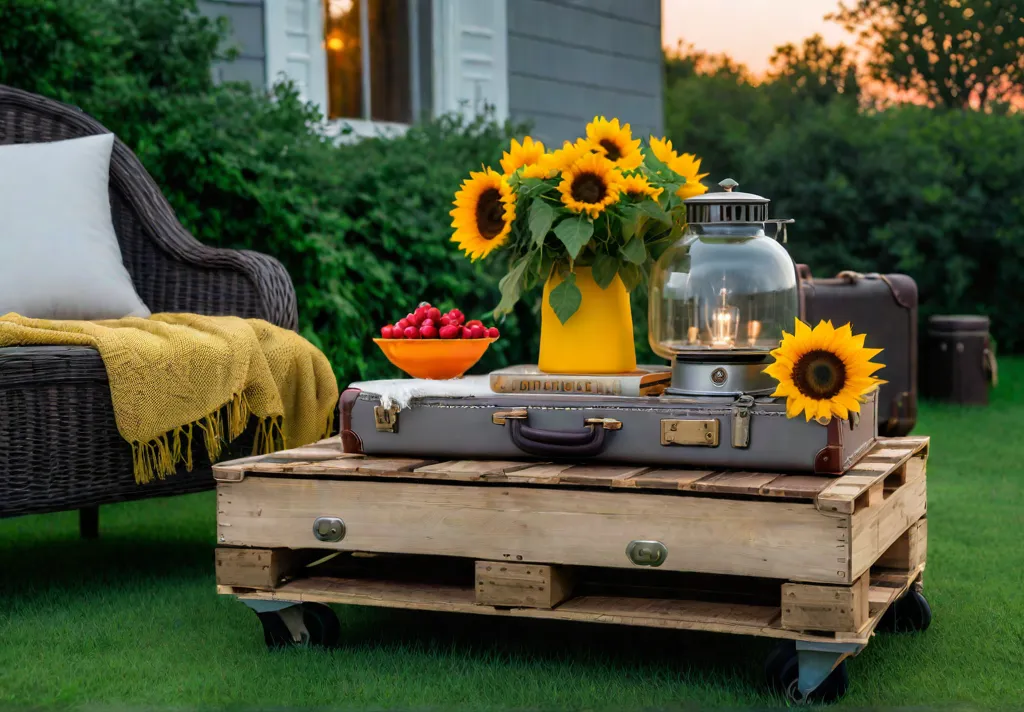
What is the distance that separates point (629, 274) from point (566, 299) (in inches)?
5.1

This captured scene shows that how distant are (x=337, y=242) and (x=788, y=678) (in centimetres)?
248

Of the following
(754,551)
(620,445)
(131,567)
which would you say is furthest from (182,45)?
(754,551)

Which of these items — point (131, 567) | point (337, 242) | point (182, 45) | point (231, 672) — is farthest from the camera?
point (182, 45)

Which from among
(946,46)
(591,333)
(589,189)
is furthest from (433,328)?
(946,46)

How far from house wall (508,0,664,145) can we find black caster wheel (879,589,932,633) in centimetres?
436

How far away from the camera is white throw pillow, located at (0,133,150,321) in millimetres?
2871

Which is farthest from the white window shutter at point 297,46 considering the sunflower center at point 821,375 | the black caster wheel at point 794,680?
the black caster wheel at point 794,680

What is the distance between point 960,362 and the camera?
602cm

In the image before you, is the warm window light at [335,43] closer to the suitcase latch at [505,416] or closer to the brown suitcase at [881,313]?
the brown suitcase at [881,313]

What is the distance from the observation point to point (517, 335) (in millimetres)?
4652

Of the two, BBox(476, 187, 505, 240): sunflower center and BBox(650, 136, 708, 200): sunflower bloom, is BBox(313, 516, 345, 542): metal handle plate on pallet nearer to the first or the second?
BBox(476, 187, 505, 240): sunflower center

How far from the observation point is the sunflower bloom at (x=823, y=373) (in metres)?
1.85

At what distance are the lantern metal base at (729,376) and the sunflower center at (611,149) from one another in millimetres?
456

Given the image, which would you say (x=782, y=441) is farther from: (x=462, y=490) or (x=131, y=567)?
(x=131, y=567)
